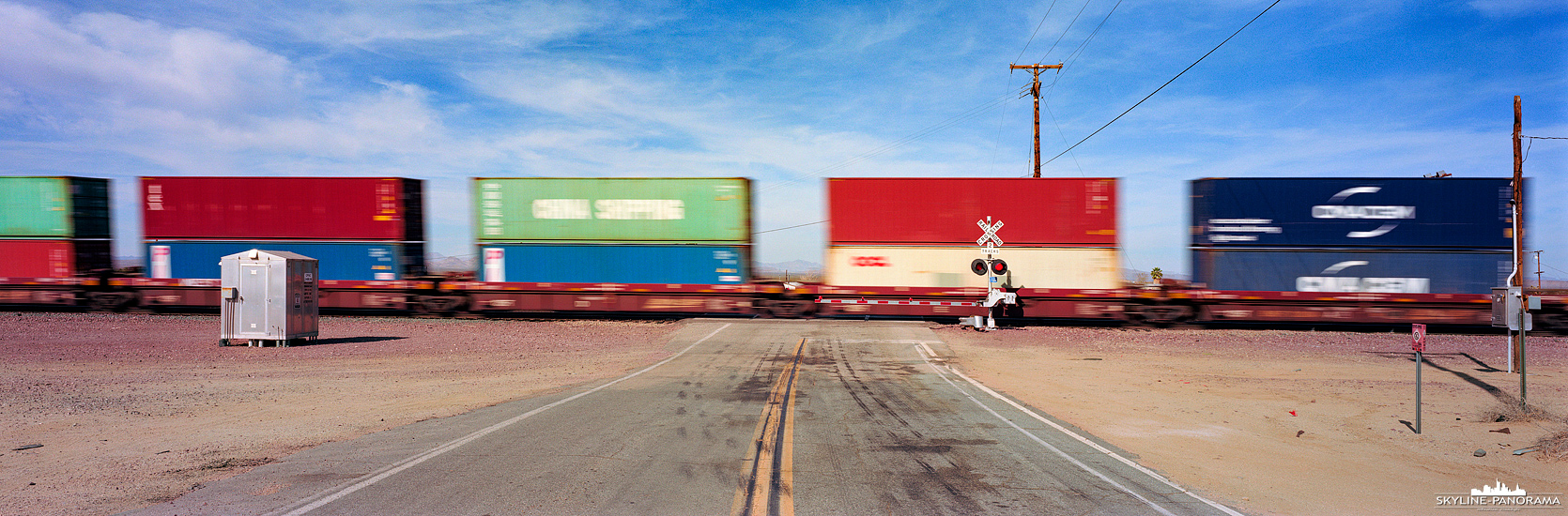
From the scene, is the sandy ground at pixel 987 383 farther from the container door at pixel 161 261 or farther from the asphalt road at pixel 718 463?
the container door at pixel 161 261

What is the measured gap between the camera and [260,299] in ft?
50.0

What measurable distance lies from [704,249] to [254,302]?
465 inches

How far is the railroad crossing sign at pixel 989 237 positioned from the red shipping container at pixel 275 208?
1903cm

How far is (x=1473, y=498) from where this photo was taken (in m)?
5.62

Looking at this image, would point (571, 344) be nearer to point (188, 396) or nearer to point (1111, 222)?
point (188, 396)

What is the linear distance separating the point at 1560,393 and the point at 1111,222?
979 cm

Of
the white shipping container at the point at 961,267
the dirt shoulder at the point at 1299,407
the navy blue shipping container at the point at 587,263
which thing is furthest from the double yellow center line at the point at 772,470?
the navy blue shipping container at the point at 587,263

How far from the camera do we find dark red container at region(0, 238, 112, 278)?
67.5 ft

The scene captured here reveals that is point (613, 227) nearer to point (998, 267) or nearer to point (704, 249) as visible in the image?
point (704, 249)

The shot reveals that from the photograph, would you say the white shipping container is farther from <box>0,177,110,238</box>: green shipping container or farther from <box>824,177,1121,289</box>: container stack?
<box>0,177,110,238</box>: green shipping container

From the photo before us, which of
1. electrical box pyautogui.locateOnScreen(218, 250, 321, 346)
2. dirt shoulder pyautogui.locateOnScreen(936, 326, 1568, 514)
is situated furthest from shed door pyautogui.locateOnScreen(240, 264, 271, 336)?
dirt shoulder pyautogui.locateOnScreen(936, 326, 1568, 514)

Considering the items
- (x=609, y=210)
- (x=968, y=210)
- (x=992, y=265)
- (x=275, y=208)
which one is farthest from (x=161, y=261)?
(x=992, y=265)

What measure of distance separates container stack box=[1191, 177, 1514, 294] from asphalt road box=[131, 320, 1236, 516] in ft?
46.3

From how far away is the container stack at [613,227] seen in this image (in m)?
20.6
